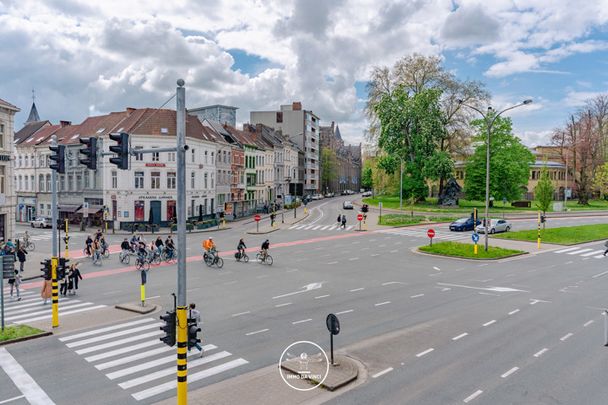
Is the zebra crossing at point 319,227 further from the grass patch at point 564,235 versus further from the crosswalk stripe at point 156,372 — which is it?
the crosswalk stripe at point 156,372

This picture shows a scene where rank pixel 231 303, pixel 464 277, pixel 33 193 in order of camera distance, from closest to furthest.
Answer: pixel 231 303, pixel 464 277, pixel 33 193

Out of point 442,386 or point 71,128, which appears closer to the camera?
point 442,386

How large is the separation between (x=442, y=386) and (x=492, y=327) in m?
5.63

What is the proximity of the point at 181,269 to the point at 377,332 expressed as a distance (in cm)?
808

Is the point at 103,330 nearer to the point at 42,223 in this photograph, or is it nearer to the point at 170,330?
the point at 170,330

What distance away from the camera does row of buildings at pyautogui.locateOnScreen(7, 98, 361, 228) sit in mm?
54906

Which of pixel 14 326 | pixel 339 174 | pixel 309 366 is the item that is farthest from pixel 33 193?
pixel 339 174

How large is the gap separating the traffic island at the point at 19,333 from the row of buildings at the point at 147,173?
24.2 meters

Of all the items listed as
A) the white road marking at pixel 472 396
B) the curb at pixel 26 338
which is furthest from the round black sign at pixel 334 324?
the curb at pixel 26 338

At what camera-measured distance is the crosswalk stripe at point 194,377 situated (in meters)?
11.1

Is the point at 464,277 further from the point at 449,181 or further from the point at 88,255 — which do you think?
the point at 449,181

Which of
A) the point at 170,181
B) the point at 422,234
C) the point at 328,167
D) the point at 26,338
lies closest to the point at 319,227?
the point at 422,234

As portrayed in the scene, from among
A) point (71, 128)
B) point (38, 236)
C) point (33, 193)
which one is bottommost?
point (38, 236)

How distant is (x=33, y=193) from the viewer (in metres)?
66.0
